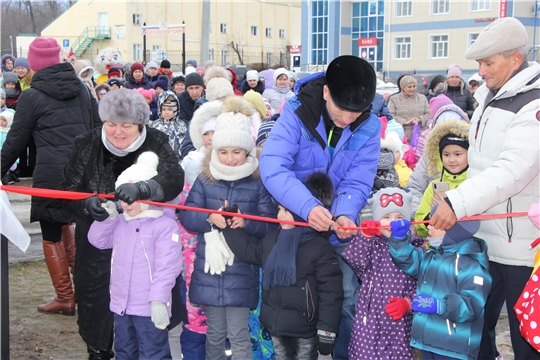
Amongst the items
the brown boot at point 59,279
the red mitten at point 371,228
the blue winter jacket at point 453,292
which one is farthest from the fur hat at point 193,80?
the blue winter jacket at point 453,292

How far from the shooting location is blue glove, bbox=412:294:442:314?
11.3 ft

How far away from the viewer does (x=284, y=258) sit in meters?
3.65

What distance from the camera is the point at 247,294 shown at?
3975 mm

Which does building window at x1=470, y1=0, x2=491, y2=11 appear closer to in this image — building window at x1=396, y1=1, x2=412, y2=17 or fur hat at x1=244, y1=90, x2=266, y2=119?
building window at x1=396, y1=1, x2=412, y2=17

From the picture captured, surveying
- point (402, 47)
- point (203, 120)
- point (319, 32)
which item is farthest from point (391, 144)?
point (319, 32)

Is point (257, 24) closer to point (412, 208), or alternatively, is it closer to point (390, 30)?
point (390, 30)

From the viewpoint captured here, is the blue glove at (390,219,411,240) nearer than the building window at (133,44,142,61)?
Yes

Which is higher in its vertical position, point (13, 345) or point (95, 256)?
point (95, 256)

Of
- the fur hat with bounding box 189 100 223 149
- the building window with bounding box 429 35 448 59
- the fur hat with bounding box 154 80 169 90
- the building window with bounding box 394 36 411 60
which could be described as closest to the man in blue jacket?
the fur hat with bounding box 189 100 223 149

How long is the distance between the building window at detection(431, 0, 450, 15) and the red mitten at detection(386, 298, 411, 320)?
134 feet

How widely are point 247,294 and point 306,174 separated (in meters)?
0.91

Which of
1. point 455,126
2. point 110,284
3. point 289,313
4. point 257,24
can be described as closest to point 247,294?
point 289,313

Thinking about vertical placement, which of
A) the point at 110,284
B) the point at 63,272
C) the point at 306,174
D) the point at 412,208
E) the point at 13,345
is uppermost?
the point at 306,174

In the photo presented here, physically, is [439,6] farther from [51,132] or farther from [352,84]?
[352,84]
